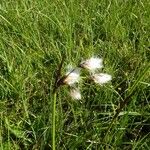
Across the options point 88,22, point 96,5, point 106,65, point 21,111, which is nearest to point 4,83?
point 21,111

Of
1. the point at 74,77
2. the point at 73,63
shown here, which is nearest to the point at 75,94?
the point at 74,77

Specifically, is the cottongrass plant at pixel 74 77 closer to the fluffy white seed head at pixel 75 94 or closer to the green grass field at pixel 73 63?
the fluffy white seed head at pixel 75 94

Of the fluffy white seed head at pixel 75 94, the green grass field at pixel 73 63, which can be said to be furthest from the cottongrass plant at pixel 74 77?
the green grass field at pixel 73 63

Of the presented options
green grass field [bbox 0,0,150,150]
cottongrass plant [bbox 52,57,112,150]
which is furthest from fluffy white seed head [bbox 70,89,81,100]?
green grass field [bbox 0,0,150,150]

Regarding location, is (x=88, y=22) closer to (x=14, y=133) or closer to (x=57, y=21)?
(x=57, y=21)

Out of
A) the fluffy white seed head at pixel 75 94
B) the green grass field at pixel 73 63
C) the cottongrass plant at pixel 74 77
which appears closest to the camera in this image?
the cottongrass plant at pixel 74 77

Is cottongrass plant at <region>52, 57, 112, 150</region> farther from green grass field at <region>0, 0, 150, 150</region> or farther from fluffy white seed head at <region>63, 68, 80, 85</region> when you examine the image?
green grass field at <region>0, 0, 150, 150</region>

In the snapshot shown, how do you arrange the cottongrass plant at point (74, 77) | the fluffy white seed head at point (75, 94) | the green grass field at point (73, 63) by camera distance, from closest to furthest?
the cottongrass plant at point (74, 77), the fluffy white seed head at point (75, 94), the green grass field at point (73, 63)

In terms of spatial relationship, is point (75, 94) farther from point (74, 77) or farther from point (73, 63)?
point (73, 63)
